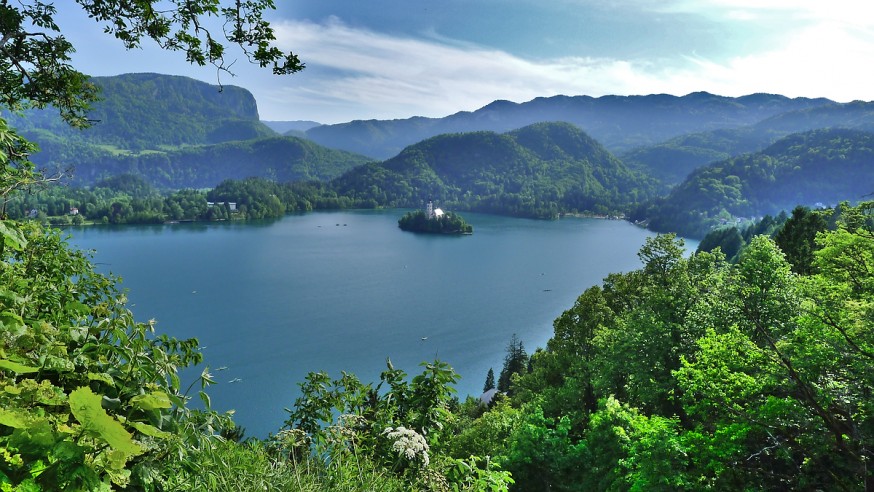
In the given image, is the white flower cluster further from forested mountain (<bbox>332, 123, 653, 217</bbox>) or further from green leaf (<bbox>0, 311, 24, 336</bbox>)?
forested mountain (<bbox>332, 123, 653, 217</bbox>)

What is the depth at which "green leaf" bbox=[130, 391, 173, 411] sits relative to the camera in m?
1.91

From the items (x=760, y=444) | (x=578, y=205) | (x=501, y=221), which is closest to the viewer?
(x=760, y=444)

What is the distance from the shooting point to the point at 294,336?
128 feet

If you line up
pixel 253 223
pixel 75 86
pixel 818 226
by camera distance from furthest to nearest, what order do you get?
pixel 253 223, pixel 818 226, pixel 75 86

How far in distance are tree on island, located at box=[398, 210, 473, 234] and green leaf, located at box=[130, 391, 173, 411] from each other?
102 m

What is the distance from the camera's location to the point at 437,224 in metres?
106

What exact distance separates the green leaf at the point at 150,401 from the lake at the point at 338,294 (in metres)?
9.94

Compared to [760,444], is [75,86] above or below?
above

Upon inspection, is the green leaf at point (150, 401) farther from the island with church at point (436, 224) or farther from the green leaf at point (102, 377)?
the island with church at point (436, 224)

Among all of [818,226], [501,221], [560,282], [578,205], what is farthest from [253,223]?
[818,226]

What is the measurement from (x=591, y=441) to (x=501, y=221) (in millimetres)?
125466

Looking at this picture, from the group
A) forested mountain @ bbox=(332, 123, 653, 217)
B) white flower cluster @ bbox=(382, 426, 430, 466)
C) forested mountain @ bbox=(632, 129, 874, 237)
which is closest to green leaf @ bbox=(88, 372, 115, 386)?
white flower cluster @ bbox=(382, 426, 430, 466)

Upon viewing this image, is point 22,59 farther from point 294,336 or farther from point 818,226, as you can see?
point 294,336

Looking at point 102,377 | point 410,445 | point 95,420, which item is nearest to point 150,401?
point 102,377
